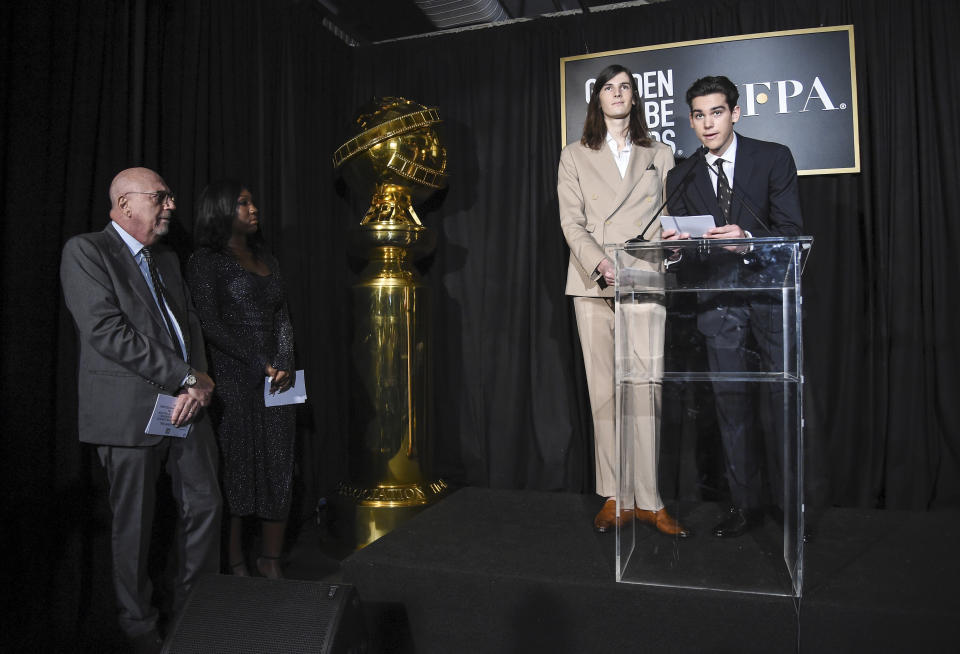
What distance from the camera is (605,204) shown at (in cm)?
283

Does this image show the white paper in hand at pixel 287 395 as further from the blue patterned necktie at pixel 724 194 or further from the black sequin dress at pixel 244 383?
the blue patterned necktie at pixel 724 194

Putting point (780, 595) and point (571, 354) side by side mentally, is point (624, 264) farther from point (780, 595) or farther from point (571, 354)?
point (571, 354)

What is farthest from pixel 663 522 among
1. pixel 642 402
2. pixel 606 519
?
pixel 606 519

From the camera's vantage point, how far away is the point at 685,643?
1896mm

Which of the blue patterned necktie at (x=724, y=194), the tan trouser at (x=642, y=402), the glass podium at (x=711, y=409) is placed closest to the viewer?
the glass podium at (x=711, y=409)

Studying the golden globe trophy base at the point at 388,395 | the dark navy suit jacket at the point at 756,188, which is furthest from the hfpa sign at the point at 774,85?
the golden globe trophy base at the point at 388,395

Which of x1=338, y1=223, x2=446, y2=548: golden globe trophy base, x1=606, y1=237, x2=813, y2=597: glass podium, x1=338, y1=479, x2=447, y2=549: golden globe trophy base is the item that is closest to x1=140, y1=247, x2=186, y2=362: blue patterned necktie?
x1=338, y1=223, x2=446, y2=548: golden globe trophy base

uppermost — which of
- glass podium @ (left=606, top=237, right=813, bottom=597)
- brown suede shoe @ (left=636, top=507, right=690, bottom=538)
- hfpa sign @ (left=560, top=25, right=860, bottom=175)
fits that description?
hfpa sign @ (left=560, top=25, right=860, bottom=175)

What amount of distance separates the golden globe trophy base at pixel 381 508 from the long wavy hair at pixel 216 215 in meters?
1.23

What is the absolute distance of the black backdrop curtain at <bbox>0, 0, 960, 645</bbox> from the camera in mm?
2293

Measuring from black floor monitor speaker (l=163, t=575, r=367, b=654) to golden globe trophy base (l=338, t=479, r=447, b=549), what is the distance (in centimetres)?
147

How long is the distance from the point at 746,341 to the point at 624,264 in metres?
0.39

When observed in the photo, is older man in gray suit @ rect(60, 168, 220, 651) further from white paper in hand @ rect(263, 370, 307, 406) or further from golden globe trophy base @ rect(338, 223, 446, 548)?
golden globe trophy base @ rect(338, 223, 446, 548)

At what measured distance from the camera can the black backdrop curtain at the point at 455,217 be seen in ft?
7.52
